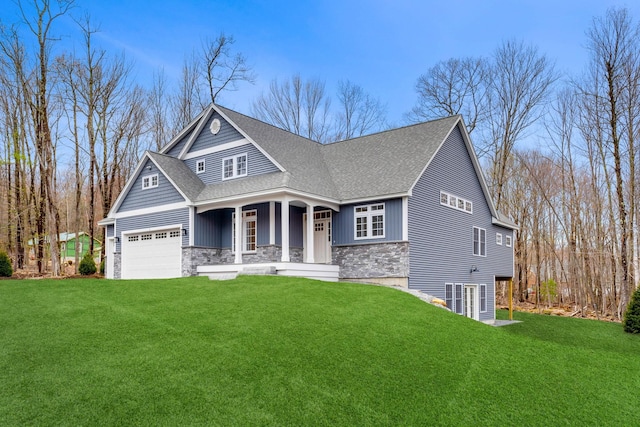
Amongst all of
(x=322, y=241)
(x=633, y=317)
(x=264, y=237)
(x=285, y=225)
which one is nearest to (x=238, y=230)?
(x=264, y=237)

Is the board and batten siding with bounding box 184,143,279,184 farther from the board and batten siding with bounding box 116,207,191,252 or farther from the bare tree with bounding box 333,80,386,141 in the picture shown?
the bare tree with bounding box 333,80,386,141

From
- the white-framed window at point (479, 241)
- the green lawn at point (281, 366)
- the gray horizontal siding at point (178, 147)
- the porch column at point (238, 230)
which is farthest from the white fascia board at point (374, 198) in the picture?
the gray horizontal siding at point (178, 147)

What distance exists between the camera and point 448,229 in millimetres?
19438

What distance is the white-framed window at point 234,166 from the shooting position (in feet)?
62.3

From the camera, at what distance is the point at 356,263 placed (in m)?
17.6

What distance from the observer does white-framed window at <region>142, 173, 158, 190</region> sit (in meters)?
20.0

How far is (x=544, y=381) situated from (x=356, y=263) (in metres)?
9.55

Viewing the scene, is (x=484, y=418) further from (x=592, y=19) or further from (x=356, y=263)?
(x=592, y=19)

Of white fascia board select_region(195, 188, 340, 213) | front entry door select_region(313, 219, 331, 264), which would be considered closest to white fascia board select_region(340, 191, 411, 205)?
white fascia board select_region(195, 188, 340, 213)

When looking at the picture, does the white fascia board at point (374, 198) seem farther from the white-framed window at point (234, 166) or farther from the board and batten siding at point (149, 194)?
the board and batten siding at point (149, 194)

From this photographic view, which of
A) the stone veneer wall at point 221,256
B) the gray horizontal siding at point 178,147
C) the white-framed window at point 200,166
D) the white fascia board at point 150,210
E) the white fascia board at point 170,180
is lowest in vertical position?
the stone veneer wall at point 221,256

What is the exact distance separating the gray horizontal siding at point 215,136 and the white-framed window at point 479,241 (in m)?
11.0

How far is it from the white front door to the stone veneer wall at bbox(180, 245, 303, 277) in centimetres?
768

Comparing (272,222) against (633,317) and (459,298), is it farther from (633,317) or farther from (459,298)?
(633,317)
